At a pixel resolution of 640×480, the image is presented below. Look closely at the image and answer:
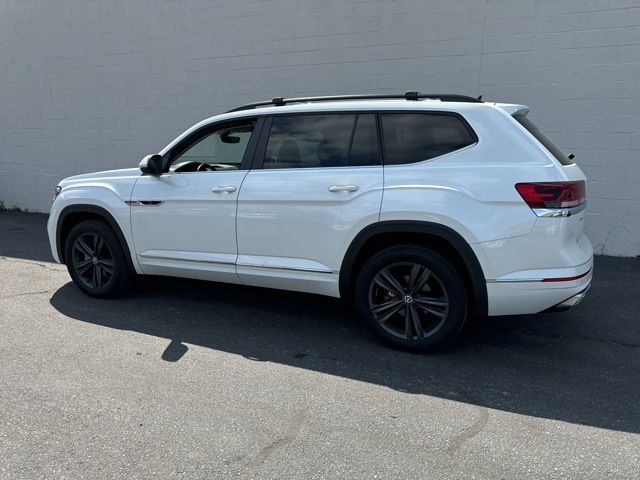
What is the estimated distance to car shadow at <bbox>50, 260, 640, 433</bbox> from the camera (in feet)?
10.8

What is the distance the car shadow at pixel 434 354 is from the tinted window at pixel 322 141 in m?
1.47

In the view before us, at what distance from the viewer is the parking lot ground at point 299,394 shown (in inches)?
103

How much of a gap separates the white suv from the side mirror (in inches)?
0.4

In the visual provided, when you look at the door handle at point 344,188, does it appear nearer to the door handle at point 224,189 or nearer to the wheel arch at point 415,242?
the wheel arch at point 415,242

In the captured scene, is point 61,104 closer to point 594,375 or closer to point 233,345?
point 233,345

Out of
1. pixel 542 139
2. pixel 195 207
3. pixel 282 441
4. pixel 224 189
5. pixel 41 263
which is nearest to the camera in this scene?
pixel 282 441

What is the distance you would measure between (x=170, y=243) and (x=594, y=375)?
3.66 meters

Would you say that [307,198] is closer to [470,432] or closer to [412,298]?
[412,298]

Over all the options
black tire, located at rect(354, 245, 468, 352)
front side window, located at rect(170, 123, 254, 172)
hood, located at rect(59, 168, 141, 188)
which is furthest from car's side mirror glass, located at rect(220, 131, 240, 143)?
black tire, located at rect(354, 245, 468, 352)

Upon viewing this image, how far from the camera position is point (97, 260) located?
5.11m

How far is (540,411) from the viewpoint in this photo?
311cm

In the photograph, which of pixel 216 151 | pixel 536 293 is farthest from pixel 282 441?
Result: pixel 216 151

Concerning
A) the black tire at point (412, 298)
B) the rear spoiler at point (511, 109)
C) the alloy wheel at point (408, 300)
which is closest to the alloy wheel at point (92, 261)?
the black tire at point (412, 298)

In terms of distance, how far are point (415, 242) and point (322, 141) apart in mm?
1153
